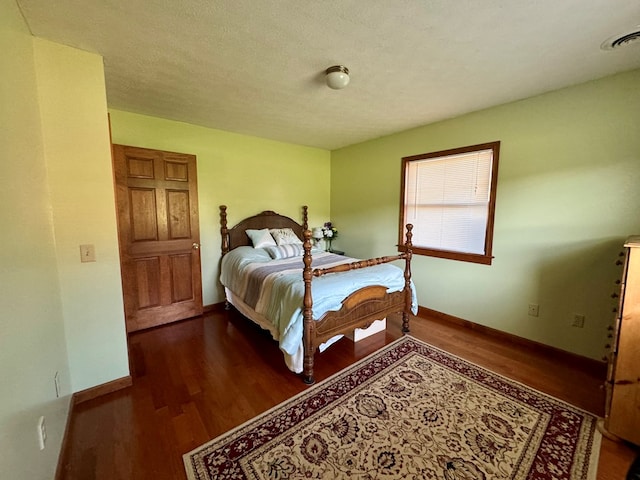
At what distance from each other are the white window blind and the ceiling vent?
3.64ft

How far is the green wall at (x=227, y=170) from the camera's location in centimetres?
298

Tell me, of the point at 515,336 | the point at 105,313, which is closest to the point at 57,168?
the point at 105,313

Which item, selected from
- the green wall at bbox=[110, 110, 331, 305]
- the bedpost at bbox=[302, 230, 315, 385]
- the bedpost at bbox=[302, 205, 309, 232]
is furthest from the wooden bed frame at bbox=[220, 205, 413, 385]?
the bedpost at bbox=[302, 205, 309, 232]

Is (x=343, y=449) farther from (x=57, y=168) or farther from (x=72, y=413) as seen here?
(x=57, y=168)

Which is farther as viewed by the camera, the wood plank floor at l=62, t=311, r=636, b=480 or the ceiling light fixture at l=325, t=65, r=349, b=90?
the ceiling light fixture at l=325, t=65, r=349, b=90

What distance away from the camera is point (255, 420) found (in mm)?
1678

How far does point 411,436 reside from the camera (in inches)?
61.1

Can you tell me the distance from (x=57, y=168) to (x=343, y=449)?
2.46 m

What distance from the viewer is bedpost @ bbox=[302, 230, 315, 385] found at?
1984 millimetres

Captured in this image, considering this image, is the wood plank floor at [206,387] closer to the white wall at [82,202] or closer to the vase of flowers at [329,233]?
the white wall at [82,202]

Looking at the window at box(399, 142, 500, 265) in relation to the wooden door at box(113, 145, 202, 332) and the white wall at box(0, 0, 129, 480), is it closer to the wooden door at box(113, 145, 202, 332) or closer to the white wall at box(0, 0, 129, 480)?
the wooden door at box(113, 145, 202, 332)

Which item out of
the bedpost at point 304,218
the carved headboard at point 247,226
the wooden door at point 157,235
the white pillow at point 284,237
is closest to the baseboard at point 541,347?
the white pillow at point 284,237

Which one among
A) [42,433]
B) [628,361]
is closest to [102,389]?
[42,433]

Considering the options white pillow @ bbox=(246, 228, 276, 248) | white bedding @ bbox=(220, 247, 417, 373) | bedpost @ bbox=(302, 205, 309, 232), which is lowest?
white bedding @ bbox=(220, 247, 417, 373)
